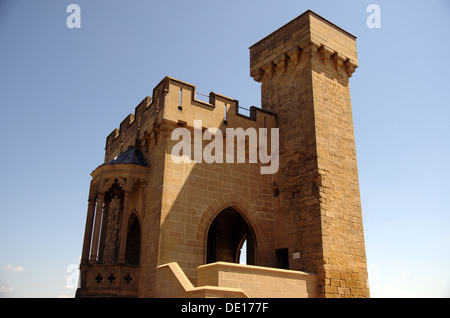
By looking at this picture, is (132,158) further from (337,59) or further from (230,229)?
(337,59)

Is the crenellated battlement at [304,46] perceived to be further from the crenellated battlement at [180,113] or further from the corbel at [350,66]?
the crenellated battlement at [180,113]

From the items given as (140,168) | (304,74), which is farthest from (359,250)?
(140,168)

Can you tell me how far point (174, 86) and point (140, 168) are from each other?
2.68 m

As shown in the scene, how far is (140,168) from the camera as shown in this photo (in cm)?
1252

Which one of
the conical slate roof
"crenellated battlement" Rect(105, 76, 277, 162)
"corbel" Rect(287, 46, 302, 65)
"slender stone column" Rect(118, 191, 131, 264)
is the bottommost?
"slender stone column" Rect(118, 191, 131, 264)

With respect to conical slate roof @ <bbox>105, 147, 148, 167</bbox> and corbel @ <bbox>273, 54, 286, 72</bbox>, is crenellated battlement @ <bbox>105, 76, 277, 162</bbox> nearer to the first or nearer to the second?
conical slate roof @ <bbox>105, 147, 148, 167</bbox>

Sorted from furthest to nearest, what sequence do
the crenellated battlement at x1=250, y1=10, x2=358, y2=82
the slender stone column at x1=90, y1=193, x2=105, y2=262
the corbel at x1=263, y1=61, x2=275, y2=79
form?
the corbel at x1=263, y1=61, x2=275, y2=79, the crenellated battlement at x1=250, y1=10, x2=358, y2=82, the slender stone column at x1=90, y1=193, x2=105, y2=262

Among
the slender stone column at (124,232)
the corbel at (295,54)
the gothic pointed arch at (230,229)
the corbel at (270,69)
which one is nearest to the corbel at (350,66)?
the corbel at (295,54)

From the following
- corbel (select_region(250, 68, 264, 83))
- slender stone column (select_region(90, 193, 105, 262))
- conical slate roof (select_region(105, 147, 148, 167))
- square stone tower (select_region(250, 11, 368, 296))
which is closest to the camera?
slender stone column (select_region(90, 193, 105, 262))

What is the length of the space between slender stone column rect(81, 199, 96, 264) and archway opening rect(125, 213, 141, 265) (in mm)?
1460

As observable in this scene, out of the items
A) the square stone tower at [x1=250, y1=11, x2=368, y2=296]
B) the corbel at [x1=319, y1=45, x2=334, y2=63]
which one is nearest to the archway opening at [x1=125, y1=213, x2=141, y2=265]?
the square stone tower at [x1=250, y1=11, x2=368, y2=296]

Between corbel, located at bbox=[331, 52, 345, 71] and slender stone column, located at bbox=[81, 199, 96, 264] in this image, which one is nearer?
slender stone column, located at bbox=[81, 199, 96, 264]

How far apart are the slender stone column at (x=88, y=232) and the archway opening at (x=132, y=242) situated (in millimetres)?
1460

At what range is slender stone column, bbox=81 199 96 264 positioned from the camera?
1169 cm
